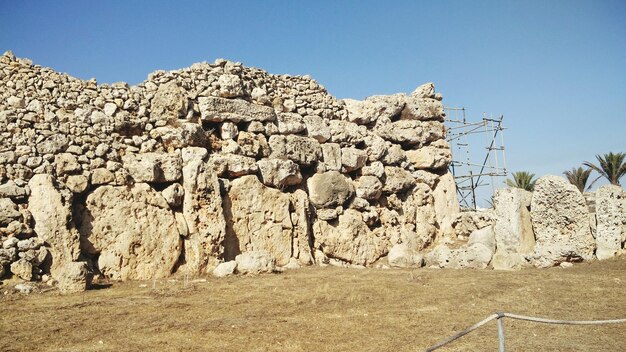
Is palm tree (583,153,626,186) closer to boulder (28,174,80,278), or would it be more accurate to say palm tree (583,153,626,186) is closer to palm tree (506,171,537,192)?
palm tree (506,171,537,192)

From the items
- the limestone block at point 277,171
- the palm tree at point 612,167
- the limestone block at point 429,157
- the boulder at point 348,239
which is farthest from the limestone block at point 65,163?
the palm tree at point 612,167

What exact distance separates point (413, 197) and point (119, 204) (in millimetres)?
9424

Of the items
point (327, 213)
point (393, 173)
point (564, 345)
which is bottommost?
point (564, 345)

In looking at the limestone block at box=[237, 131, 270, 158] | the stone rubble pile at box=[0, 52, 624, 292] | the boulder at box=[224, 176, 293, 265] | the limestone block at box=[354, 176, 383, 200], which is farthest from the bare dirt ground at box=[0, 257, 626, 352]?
the limestone block at box=[354, 176, 383, 200]

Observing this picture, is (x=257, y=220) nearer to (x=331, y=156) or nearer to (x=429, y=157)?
(x=331, y=156)

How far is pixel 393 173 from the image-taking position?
15.9 m

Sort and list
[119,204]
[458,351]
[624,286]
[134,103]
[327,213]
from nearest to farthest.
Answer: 1. [458,351]
2. [624,286]
3. [119,204]
4. [134,103]
5. [327,213]

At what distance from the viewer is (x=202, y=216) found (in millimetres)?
11562

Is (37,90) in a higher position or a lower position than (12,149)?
higher

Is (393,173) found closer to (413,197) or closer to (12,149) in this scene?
(413,197)

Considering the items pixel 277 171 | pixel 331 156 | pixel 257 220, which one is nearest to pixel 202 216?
pixel 257 220

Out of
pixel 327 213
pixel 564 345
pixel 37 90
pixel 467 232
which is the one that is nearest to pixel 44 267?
pixel 37 90

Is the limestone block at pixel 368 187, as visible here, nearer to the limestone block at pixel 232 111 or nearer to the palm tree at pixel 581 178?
the limestone block at pixel 232 111

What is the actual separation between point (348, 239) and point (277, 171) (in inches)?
116
